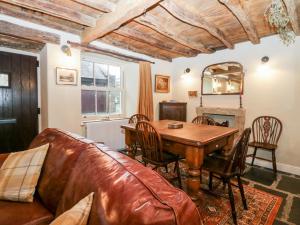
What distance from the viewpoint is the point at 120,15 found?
2.21m

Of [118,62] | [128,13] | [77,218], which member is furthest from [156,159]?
[118,62]

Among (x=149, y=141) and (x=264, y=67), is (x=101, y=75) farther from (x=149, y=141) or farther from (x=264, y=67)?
(x=264, y=67)

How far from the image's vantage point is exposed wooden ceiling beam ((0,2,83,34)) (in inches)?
93.4

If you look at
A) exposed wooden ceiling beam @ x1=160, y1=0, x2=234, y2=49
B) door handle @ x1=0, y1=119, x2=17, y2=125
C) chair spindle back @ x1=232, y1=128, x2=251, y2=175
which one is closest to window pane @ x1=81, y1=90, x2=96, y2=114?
door handle @ x1=0, y1=119, x2=17, y2=125

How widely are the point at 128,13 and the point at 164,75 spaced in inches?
106

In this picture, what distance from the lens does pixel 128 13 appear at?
2119 millimetres

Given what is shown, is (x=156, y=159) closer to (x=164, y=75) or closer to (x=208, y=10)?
(x=208, y=10)

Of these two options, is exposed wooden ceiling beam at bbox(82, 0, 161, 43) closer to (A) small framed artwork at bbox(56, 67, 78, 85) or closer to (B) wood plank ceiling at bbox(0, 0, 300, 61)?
(B) wood plank ceiling at bbox(0, 0, 300, 61)

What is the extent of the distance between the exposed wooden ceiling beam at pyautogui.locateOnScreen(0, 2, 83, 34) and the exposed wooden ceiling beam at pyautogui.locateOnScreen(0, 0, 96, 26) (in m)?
0.36

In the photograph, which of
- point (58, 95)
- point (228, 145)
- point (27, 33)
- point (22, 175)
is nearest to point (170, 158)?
point (228, 145)

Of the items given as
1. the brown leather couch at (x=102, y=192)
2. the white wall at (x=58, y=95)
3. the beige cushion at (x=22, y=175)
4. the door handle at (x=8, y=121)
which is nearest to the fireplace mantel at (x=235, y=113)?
the white wall at (x=58, y=95)

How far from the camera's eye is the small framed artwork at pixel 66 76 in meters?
2.97

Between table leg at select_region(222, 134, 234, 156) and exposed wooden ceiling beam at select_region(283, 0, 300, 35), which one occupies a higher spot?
exposed wooden ceiling beam at select_region(283, 0, 300, 35)

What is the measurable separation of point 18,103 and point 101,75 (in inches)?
63.8
